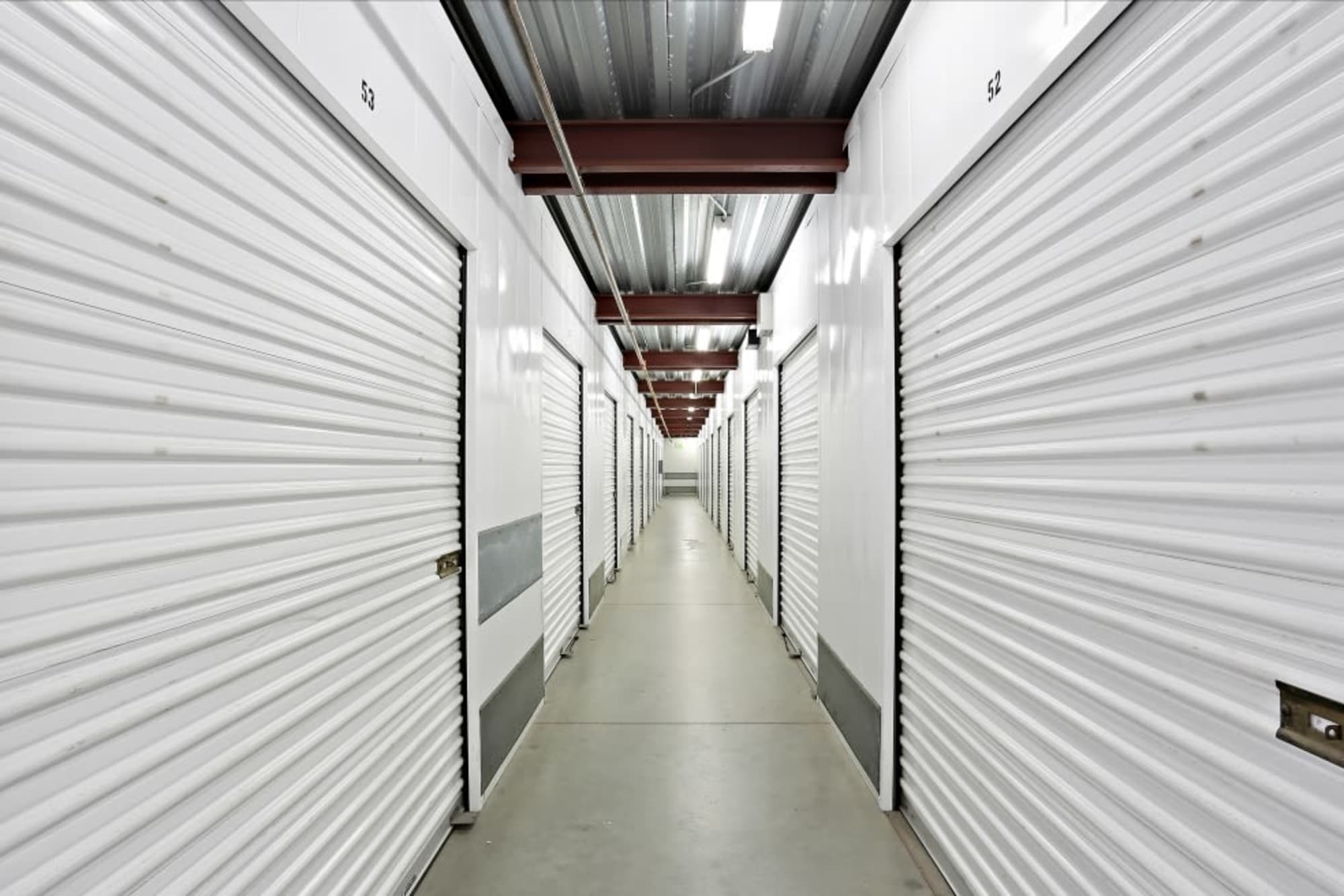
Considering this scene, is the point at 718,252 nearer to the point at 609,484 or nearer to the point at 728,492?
→ the point at 609,484

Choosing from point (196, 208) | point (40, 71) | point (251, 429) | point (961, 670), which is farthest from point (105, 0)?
point (961, 670)

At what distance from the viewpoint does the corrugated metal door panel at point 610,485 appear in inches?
271

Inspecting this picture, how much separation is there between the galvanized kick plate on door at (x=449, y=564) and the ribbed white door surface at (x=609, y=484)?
12.7 ft

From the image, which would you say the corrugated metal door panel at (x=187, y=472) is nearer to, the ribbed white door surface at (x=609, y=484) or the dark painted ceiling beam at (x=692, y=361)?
the ribbed white door surface at (x=609, y=484)

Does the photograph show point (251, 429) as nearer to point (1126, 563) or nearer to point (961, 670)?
point (1126, 563)

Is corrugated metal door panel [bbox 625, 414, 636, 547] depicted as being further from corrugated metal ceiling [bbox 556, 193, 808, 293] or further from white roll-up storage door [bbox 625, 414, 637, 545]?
corrugated metal ceiling [bbox 556, 193, 808, 293]

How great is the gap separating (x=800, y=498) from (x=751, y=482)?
292 centimetres

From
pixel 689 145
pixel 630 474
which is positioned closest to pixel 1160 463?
pixel 689 145

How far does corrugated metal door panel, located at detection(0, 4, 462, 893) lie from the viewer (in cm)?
92

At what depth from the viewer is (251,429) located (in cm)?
135

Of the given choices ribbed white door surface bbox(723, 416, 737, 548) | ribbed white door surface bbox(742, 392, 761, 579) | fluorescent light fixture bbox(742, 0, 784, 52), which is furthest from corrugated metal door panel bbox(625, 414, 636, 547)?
fluorescent light fixture bbox(742, 0, 784, 52)

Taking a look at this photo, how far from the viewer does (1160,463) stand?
46.9 inches

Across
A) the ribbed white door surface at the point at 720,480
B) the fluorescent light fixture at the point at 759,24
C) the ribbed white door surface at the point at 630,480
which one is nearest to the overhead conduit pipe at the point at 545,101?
the fluorescent light fixture at the point at 759,24

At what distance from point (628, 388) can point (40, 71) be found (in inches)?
352
